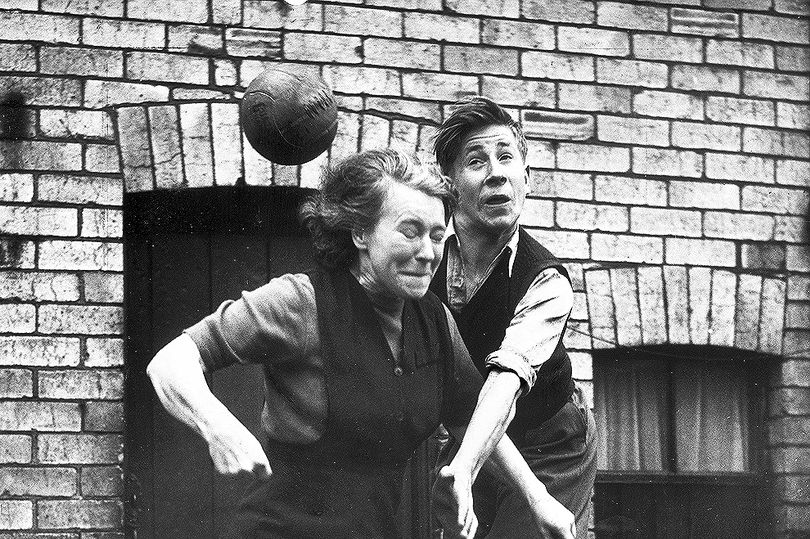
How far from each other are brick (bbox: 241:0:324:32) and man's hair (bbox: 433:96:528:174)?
1.15 metres

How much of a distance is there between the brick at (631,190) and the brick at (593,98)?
31cm

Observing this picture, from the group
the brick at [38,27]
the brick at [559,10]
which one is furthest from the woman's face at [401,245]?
the brick at [559,10]

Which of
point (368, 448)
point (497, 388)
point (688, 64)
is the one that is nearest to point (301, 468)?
point (368, 448)

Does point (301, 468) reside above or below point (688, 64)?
below

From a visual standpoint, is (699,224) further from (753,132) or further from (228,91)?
(228,91)

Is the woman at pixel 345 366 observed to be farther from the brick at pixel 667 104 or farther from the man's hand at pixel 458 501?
the brick at pixel 667 104

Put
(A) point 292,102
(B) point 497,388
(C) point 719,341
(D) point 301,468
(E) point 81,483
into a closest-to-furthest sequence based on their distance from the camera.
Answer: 1. (D) point 301,468
2. (B) point 497,388
3. (A) point 292,102
4. (E) point 81,483
5. (C) point 719,341

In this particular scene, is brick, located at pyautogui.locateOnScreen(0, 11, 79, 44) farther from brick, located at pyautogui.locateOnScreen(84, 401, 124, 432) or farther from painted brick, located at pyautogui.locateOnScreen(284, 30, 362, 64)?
brick, located at pyautogui.locateOnScreen(84, 401, 124, 432)

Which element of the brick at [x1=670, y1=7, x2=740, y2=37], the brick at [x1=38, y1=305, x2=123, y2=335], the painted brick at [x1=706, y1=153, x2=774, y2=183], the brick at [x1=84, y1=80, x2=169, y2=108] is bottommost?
the brick at [x1=38, y1=305, x2=123, y2=335]

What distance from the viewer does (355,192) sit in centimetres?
361

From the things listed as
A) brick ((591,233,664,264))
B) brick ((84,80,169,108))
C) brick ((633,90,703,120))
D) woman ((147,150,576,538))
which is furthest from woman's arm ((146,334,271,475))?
brick ((633,90,703,120))

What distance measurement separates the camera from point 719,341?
5422 millimetres

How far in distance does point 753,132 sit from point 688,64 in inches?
16.7

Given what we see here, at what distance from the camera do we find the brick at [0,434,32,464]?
15.3 feet
